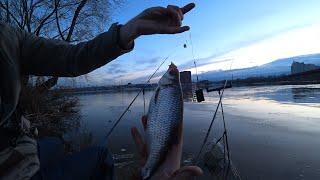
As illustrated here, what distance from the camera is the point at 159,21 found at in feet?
6.79

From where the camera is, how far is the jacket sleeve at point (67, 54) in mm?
2363

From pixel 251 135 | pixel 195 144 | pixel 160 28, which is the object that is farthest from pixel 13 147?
pixel 251 135

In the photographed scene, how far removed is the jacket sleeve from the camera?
236 cm

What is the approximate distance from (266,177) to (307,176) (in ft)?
3.19

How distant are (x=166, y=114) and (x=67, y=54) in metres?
1.03

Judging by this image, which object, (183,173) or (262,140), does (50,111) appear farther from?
(183,173)

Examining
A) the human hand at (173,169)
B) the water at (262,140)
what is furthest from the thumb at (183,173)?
the water at (262,140)

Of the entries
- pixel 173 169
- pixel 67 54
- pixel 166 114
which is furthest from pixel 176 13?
pixel 67 54

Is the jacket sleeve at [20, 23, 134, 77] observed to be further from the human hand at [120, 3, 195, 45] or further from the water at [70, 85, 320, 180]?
the water at [70, 85, 320, 180]

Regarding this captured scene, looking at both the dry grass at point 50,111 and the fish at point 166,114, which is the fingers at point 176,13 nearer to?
the fish at point 166,114

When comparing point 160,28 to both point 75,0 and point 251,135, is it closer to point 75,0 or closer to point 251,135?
point 251,135

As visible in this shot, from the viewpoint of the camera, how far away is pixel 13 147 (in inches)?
102

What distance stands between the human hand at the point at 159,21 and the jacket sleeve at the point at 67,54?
189 millimetres

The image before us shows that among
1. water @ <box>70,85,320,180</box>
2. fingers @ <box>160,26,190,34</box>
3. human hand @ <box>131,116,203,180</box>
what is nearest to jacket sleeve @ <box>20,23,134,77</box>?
fingers @ <box>160,26,190,34</box>
